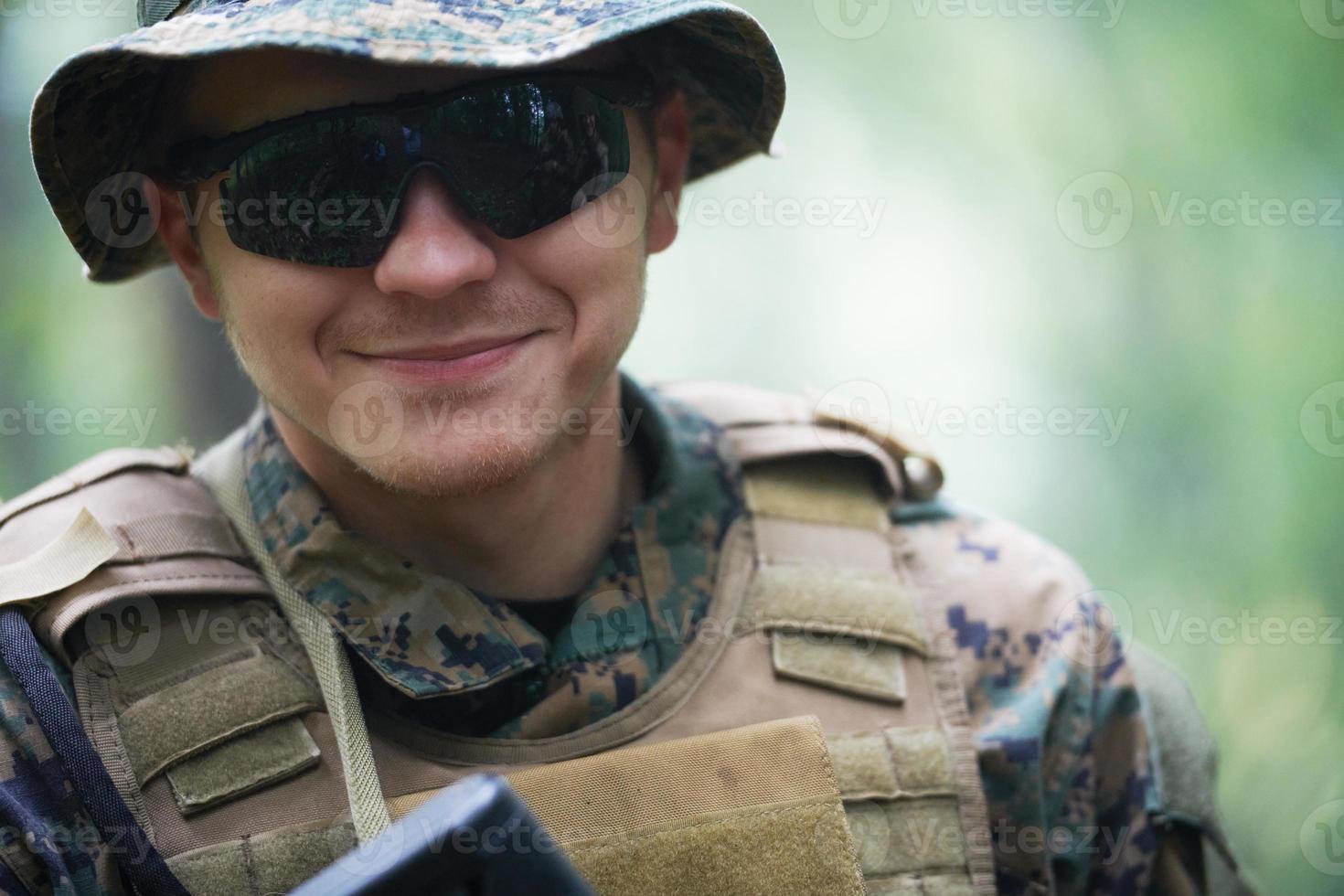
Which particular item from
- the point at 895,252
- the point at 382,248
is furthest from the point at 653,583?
the point at 895,252

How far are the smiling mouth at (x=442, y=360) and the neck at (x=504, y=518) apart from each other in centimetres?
22

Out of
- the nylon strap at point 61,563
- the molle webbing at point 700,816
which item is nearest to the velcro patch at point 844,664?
the molle webbing at point 700,816

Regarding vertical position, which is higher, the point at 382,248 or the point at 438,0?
the point at 438,0

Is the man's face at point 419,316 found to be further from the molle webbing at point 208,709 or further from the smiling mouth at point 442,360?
the molle webbing at point 208,709

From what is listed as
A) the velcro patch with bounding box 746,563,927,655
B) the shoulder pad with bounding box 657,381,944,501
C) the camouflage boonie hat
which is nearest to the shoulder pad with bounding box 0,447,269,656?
the camouflage boonie hat

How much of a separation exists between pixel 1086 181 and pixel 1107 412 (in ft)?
2.79

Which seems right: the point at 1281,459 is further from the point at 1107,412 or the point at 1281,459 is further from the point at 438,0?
the point at 438,0

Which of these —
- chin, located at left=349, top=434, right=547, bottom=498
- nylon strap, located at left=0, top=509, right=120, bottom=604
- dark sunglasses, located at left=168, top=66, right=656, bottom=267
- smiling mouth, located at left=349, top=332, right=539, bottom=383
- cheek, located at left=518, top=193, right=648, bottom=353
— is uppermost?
dark sunglasses, located at left=168, top=66, right=656, bottom=267

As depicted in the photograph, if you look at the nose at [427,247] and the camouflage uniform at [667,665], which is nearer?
the nose at [427,247]

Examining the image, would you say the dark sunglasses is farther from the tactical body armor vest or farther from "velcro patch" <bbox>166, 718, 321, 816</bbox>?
"velcro patch" <bbox>166, 718, 321, 816</bbox>

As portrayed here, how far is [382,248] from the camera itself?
183cm

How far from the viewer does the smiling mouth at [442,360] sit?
191 cm

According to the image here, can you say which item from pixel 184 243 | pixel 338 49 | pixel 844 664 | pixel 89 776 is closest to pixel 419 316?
pixel 338 49

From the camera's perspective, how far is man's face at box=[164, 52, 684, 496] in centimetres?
182
